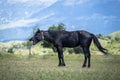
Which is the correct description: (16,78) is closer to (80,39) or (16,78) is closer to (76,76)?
(76,76)

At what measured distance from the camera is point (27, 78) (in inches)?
580

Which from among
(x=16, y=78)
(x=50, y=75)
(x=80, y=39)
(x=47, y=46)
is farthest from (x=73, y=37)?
(x=47, y=46)

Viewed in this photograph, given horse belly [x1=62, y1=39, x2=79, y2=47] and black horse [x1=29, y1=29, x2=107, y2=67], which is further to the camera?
horse belly [x1=62, y1=39, x2=79, y2=47]

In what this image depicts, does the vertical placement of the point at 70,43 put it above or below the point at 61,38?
below

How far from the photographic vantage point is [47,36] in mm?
22438

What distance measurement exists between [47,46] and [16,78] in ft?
222

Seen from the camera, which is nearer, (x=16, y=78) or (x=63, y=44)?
(x=16, y=78)

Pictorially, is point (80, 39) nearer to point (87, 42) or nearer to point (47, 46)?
point (87, 42)

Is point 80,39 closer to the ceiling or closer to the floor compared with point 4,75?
closer to the ceiling

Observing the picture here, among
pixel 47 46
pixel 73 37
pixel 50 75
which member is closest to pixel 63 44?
pixel 73 37

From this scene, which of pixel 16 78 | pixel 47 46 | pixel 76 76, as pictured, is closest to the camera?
pixel 16 78

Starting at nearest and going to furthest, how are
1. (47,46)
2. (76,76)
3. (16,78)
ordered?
(16,78) → (76,76) → (47,46)

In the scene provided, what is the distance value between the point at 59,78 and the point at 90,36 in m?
7.24

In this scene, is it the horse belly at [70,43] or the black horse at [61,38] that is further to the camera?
the horse belly at [70,43]
